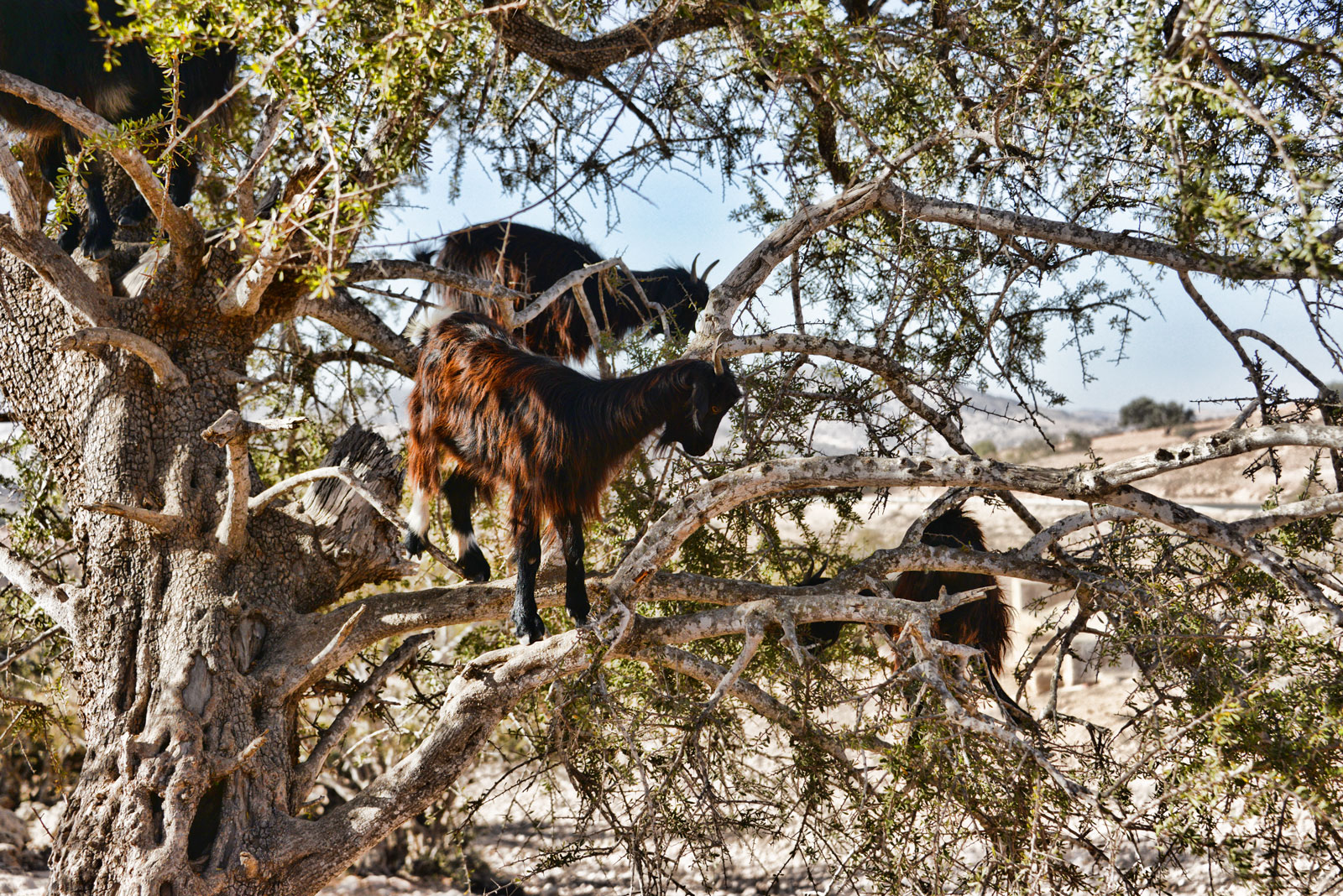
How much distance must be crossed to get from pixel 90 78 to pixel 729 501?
3345mm

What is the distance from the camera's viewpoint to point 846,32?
3.47 m

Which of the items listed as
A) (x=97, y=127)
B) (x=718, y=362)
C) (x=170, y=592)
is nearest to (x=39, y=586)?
(x=170, y=592)

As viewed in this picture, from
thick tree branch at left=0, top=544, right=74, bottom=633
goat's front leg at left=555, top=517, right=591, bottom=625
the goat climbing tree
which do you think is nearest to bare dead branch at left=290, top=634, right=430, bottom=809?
the goat climbing tree

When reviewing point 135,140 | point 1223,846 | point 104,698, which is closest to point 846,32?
point 135,140

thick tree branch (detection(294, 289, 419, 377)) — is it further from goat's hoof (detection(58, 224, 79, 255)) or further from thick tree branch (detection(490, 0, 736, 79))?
thick tree branch (detection(490, 0, 736, 79))

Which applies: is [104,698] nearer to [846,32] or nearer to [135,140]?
[135,140]

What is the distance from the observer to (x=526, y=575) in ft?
12.4

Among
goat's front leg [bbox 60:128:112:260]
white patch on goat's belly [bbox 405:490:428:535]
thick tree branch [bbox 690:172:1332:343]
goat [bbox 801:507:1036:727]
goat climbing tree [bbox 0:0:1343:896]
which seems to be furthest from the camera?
goat [bbox 801:507:1036:727]

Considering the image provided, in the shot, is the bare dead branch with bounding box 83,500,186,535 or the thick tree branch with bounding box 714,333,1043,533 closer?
the bare dead branch with bounding box 83,500,186,535

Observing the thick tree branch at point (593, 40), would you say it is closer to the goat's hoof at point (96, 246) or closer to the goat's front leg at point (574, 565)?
the goat's hoof at point (96, 246)

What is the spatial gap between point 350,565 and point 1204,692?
373cm

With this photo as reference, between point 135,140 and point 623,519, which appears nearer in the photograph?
point 135,140

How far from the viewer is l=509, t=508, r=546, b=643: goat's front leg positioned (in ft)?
12.2

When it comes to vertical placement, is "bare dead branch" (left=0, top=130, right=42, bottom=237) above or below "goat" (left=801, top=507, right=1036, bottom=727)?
above
